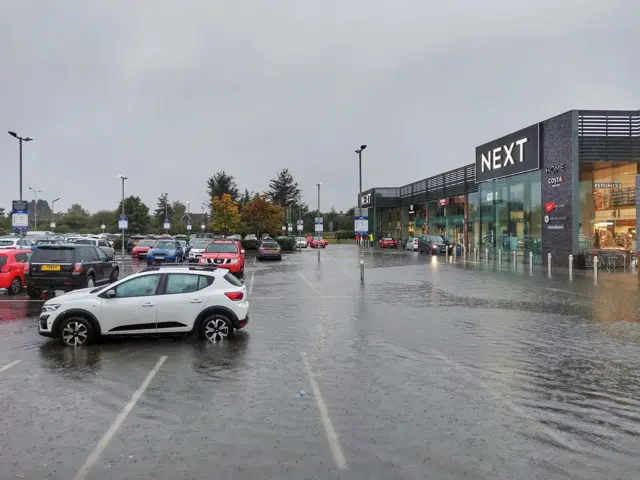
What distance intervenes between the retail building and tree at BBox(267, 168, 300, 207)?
82809mm

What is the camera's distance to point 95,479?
14.2 ft

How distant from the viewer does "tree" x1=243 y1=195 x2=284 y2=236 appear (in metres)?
66.4

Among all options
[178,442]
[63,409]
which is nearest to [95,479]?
[178,442]

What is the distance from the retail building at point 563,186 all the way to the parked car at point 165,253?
72.6 ft

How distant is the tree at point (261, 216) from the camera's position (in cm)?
6644

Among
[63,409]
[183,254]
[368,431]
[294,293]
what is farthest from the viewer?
[183,254]

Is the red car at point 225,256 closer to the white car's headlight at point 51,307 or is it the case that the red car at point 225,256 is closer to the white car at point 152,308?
the white car at point 152,308

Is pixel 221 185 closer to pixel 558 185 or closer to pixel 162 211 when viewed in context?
pixel 162 211

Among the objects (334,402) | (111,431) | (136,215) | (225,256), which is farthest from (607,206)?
(136,215)

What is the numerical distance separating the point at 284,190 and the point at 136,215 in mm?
44495

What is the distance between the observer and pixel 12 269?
57.8 ft

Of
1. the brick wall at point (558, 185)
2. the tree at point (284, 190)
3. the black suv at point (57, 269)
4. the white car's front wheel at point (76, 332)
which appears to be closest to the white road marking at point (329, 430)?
the white car's front wheel at point (76, 332)

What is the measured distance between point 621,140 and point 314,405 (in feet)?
93.9

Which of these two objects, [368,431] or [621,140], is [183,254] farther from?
[368,431]
